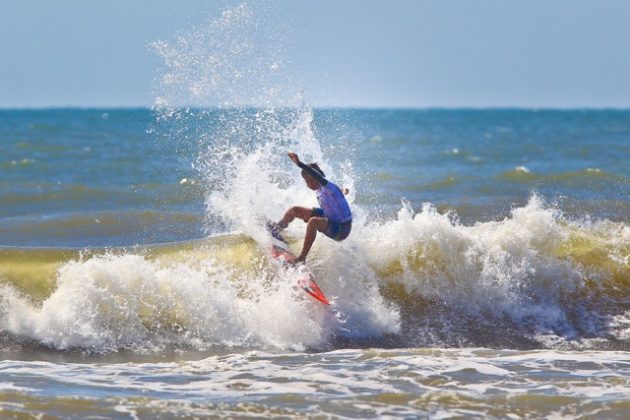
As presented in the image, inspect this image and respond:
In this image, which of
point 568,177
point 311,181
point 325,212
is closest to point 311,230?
point 325,212

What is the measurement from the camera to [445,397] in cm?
872

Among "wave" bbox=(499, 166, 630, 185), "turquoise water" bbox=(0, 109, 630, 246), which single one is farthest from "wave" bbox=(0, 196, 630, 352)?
"wave" bbox=(499, 166, 630, 185)

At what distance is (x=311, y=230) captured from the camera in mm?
11922

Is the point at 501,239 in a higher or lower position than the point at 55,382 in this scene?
higher

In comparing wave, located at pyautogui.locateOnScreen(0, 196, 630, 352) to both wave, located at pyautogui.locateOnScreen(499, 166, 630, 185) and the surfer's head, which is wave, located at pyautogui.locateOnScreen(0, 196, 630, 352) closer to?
the surfer's head

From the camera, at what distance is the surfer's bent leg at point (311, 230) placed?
39.0ft

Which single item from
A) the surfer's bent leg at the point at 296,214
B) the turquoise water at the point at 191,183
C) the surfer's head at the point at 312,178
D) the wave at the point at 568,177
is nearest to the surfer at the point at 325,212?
the surfer's head at the point at 312,178

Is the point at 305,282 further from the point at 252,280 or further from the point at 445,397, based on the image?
the point at 445,397

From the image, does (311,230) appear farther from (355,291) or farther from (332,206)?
(355,291)

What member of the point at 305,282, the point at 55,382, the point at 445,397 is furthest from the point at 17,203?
the point at 445,397

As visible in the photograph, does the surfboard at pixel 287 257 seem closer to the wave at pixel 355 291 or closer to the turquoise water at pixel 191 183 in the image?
the wave at pixel 355 291

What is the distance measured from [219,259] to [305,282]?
4.99ft

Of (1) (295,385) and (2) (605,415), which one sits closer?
(2) (605,415)

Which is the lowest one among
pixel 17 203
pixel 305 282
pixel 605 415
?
pixel 605 415
